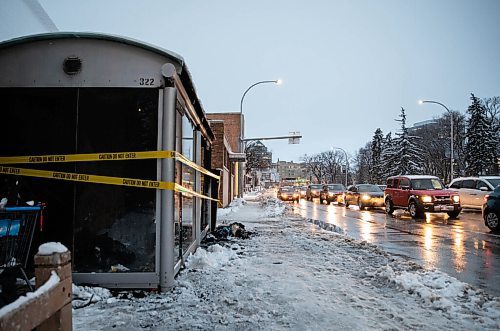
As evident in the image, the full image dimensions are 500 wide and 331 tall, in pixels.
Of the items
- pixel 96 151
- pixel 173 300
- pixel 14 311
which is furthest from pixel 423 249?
pixel 14 311

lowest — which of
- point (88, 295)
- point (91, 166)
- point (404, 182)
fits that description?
point (88, 295)

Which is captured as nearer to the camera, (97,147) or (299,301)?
(299,301)

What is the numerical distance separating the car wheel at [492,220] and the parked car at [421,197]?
14.6 ft

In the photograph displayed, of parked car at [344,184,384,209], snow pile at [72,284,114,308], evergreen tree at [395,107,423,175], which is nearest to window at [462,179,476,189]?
parked car at [344,184,384,209]

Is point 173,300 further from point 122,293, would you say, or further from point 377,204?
point 377,204

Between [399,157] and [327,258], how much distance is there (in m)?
55.0

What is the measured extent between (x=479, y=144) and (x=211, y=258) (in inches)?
2023

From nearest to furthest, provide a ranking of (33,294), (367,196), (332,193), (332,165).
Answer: (33,294)
(367,196)
(332,193)
(332,165)

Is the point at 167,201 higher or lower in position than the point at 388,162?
lower

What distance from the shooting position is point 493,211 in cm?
1232

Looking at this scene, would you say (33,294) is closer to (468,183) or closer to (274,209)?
(274,209)

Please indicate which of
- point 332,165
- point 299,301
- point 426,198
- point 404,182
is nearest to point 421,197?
point 426,198

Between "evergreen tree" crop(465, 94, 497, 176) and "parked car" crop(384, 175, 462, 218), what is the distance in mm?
35024

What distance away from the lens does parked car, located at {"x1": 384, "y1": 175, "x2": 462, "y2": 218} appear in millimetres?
17156
